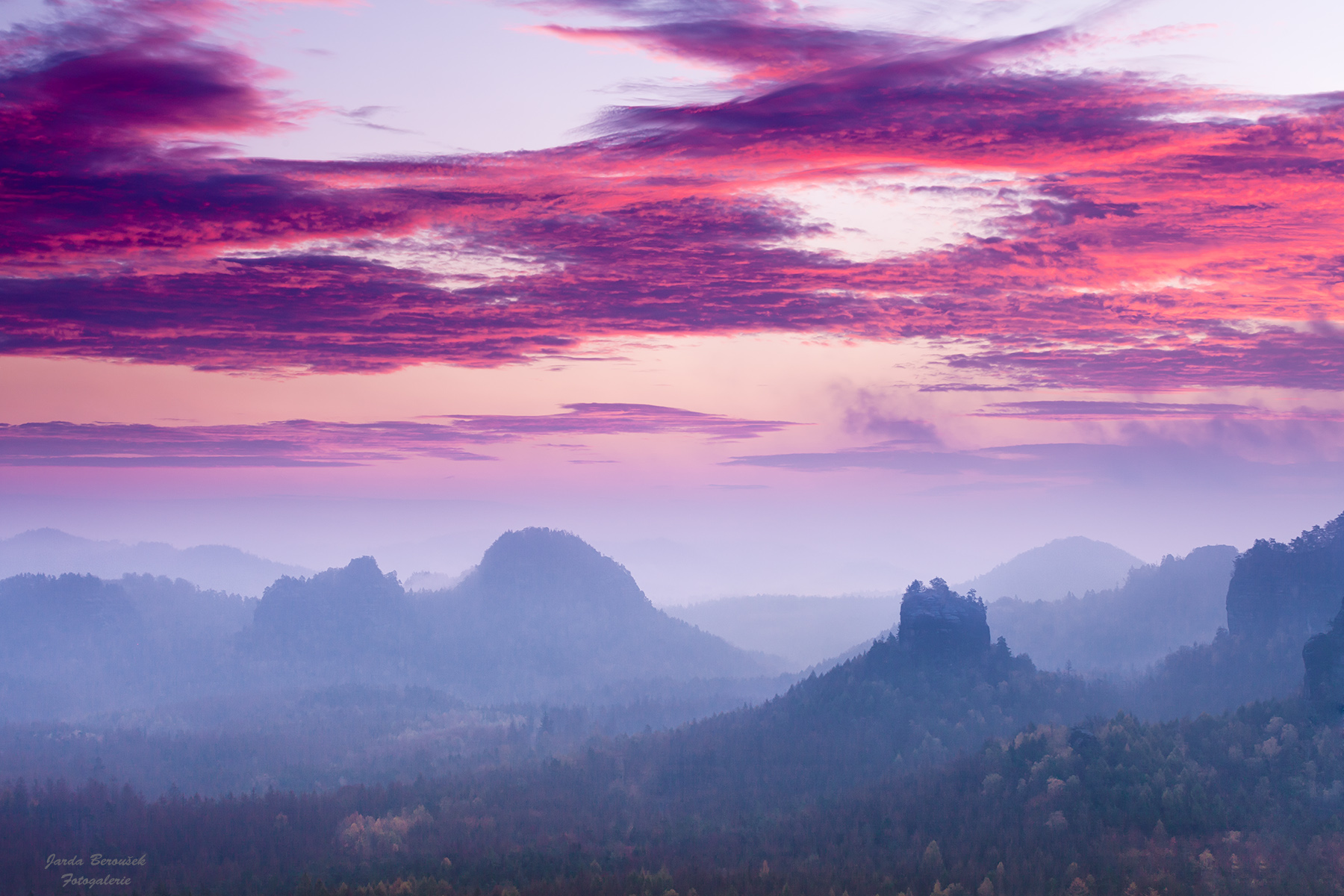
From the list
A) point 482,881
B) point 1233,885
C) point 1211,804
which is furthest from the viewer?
point 1211,804

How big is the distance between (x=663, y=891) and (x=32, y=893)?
130 meters

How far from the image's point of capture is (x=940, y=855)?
18125 centimetres

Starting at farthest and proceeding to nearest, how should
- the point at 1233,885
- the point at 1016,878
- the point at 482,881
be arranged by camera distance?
the point at 482,881
the point at 1016,878
the point at 1233,885

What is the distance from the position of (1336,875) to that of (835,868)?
3245 inches

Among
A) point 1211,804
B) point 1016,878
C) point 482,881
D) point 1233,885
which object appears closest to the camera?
point 1233,885

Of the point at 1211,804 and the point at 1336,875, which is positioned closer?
the point at 1336,875

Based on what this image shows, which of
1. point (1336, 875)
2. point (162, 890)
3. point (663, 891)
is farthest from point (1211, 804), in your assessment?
point (162, 890)

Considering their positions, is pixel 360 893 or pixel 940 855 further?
pixel 940 855

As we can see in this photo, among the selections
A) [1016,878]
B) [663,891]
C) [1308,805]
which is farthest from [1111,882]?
[663,891]

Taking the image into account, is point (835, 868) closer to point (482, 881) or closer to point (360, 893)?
point (482, 881)

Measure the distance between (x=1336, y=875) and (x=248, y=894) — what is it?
19262 cm

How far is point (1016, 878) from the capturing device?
173000 millimetres

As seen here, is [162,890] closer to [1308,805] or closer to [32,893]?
[32,893]

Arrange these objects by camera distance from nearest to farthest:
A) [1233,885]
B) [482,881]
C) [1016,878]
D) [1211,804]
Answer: [1233,885], [1016,878], [482,881], [1211,804]
